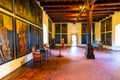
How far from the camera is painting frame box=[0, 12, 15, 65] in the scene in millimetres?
4258

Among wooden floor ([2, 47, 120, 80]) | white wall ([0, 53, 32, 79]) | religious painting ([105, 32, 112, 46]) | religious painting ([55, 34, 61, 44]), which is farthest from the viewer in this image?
religious painting ([55, 34, 61, 44])

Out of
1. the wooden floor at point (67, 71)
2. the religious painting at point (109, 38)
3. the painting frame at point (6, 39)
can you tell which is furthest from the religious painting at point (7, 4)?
the religious painting at point (109, 38)

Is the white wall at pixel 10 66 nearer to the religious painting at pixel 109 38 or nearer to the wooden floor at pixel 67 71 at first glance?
the wooden floor at pixel 67 71

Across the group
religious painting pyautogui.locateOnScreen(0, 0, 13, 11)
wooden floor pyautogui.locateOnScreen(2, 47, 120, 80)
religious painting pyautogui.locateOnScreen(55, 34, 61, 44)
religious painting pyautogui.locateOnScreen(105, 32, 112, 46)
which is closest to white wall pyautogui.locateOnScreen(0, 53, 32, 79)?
wooden floor pyautogui.locateOnScreen(2, 47, 120, 80)

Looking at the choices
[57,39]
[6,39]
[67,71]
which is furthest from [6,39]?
[57,39]

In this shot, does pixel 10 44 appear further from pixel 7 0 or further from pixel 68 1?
pixel 68 1

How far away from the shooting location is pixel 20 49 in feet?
19.8

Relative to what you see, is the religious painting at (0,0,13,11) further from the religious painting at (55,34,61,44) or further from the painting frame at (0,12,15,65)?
the religious painting at (55,34,61,44)

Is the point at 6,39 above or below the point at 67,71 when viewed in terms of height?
above

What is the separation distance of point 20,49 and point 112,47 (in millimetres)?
12177

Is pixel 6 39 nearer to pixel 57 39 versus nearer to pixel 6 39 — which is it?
pixel 6 39

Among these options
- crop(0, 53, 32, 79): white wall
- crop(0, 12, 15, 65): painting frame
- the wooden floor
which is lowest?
the wooden floor

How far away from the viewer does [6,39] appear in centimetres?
455

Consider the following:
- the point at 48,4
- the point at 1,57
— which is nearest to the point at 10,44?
the point at 1,57
